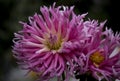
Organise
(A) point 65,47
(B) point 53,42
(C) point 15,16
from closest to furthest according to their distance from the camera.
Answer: (A) point 65,47, (B) point 53,42, (C) point 15,16

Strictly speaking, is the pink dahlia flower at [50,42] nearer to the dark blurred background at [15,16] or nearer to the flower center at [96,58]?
the flower center at [96,58]

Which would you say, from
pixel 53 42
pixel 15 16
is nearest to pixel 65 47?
pixel 53 42

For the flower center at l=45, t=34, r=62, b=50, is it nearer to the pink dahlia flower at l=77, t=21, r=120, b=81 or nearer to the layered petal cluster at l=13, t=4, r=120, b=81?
the layered petal cluster at l=13, t=4, r=120, b=81

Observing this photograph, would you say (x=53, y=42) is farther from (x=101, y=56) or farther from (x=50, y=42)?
(x=101, y=56)

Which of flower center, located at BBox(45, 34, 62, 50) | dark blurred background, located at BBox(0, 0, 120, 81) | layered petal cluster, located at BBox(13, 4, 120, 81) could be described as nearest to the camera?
layered petal cluster, located at BBox(13, 4, 120, 81)

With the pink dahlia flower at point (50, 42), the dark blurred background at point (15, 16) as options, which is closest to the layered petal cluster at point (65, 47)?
the pink dahlia flower at point (50, 42)

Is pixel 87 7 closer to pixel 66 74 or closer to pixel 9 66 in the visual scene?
pixel 9 66

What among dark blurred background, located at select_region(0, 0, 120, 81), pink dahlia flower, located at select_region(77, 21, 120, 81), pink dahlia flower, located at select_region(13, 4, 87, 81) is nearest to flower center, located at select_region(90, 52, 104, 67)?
pink dahlia flower, located at select_region(77, 21, 120, 81)
